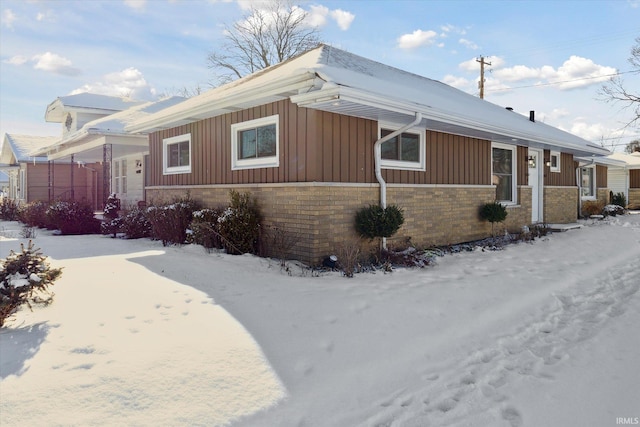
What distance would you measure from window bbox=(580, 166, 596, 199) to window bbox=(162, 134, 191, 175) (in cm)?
1793

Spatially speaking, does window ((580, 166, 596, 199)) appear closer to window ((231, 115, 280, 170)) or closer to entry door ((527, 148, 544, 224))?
entry door ((527, 148, 544, 224))

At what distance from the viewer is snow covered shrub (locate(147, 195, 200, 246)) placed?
9.57 metres

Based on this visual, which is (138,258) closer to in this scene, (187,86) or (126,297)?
(126,297)

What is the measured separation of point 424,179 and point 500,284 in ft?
11.9

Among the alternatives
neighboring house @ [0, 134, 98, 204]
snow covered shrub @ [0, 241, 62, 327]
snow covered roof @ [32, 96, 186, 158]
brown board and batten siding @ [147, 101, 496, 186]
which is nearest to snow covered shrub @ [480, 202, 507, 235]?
brown board and batten siding @ [147, 101, 496, 186]

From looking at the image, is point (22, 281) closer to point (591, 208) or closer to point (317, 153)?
point (317, 153)

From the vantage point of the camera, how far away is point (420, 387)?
331 cm

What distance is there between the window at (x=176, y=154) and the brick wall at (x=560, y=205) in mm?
11442

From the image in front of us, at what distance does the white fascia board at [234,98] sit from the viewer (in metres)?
6.95

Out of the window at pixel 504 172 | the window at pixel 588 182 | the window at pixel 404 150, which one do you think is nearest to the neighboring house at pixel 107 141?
the window at pixel 404 150

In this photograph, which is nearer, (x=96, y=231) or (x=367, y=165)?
(x=367, y=165)

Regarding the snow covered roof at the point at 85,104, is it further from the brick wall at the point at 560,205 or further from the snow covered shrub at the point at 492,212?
the brick wall at the point at 560,205

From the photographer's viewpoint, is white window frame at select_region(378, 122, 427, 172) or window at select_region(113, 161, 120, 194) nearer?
white window frame at select_region(378, 122, 427, 172)

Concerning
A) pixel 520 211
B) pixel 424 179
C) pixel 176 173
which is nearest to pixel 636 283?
pixel 424 179
